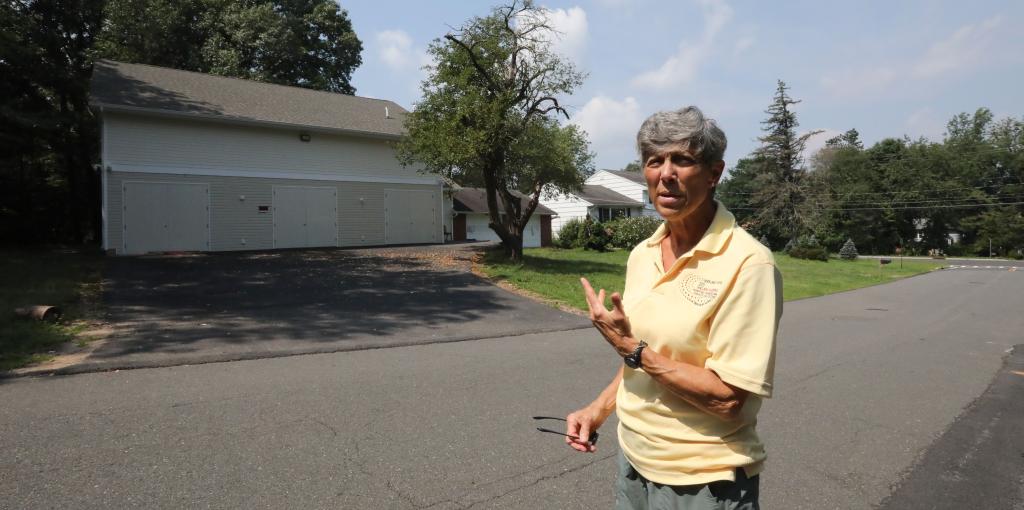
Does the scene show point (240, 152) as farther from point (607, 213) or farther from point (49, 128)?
point (607, 213)

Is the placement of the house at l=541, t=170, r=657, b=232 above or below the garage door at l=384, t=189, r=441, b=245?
above

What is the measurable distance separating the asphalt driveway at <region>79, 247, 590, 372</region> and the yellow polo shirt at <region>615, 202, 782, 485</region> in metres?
7.12

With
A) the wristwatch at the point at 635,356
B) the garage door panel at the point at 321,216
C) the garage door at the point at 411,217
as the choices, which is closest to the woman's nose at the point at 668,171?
the wristwatch at the point at 635,356

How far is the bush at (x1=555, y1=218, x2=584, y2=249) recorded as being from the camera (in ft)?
115

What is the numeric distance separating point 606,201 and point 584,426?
44.4 m

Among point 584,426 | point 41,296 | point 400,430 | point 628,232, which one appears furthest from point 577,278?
point 628,232

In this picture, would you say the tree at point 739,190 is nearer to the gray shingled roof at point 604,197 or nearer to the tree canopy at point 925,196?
the tree canopy at point 925,196

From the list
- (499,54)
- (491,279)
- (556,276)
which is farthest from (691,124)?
(499,54)

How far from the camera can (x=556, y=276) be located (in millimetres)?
18812

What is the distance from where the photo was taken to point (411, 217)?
92.6 feet

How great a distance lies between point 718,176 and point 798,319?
518 inches

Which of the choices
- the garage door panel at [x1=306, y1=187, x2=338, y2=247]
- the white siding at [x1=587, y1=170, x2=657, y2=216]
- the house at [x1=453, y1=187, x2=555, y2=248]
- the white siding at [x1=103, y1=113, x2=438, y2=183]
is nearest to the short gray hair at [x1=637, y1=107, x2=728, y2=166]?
the white siding at [x1=103, y1=113, x2=438, y2=183]

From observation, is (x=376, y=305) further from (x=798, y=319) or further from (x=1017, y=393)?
(x=1017, y=393)

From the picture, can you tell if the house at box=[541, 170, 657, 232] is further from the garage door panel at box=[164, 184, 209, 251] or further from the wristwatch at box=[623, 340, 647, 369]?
the wristwatch at box=[623, 340, 647, 369]
